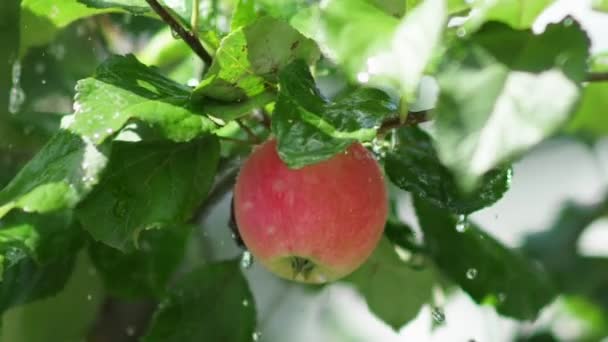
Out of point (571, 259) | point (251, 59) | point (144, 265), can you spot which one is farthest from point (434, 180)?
point (571, 259)

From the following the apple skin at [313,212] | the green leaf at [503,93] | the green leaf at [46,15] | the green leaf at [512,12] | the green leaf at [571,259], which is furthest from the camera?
the green leaf at [571,259]

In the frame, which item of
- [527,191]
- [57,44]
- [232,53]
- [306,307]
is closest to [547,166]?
[527,191]

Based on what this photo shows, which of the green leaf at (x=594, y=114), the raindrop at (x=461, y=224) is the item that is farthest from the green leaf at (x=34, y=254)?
the green leaf at (x=594, y=114)

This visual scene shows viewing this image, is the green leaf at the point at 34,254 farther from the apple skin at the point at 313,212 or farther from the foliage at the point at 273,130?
the apple skin at the point at 313,212

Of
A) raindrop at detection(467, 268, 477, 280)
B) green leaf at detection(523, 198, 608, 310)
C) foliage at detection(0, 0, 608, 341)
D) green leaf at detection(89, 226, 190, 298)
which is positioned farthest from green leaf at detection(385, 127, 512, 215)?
green leaf at detection(523, 198, 608, 310)

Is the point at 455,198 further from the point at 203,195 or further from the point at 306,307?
the point at 306,307

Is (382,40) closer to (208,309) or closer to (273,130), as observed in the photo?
(273,130)

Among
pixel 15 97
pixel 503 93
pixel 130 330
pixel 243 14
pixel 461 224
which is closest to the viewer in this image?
pixel 503 93
